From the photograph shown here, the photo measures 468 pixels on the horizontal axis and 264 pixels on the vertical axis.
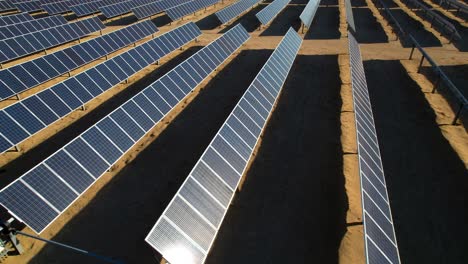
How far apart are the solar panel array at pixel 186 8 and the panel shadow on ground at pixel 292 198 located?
2788 cm

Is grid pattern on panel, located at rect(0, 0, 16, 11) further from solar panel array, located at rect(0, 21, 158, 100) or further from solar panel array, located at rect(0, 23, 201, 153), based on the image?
solar panel array, located at rect(0, 23, 201, 153)

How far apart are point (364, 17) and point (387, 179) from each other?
125 ft

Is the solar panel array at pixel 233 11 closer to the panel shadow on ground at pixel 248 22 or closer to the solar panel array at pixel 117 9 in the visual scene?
the panel shadow on ground at pixel 248 22

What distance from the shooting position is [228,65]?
2992cm

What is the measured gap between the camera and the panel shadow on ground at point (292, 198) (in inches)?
505

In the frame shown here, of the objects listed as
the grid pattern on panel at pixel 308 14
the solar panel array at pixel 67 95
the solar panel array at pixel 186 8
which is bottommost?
the grid pattern on panel at pixel 308 14

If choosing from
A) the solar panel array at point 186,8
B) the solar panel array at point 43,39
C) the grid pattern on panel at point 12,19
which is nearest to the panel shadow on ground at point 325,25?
the solar panel array at point 186,8

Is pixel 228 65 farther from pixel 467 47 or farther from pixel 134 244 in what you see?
pixel 467 47

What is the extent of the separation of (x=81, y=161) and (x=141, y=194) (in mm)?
2981

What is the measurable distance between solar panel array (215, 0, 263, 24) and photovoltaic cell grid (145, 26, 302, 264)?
26.1 meters

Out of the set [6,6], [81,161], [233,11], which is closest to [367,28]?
[233,11]

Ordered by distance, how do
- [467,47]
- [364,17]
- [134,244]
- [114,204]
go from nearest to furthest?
1. [134,244]
2. [114,204]
3. [467,47]
4. [364,17]

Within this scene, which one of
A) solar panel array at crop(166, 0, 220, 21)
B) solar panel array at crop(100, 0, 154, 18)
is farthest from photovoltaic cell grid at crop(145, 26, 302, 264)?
solar panel array at crop(100, 0, 154, 18)

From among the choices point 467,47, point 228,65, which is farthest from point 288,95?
point 467,47
